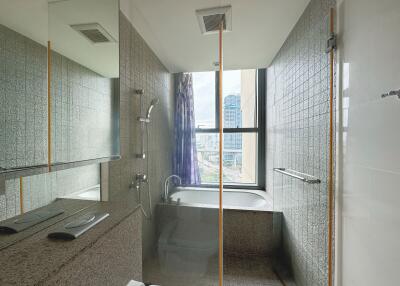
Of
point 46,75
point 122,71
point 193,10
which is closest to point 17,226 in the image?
point 46,75

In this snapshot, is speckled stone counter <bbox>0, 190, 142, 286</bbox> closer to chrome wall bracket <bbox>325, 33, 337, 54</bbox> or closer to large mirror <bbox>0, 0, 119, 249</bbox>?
large mirror <bbox>0, 0, 119, 249</bbox>

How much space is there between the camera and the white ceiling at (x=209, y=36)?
4.61 feet

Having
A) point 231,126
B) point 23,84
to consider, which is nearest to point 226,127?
point 231,126

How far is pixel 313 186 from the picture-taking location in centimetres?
133

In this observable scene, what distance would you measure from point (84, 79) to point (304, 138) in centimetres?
156

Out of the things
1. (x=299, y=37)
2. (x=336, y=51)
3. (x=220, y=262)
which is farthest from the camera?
(x=220, y=262)

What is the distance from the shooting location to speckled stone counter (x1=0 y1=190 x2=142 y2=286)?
1.46 ft

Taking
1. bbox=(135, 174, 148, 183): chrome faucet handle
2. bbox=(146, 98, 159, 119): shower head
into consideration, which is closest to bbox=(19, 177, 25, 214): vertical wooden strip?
bbox=(135, 174, 148, 183): chrome faucet handle

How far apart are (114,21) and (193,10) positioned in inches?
24.6

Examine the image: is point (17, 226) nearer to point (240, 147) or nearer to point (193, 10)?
point (193, 10)

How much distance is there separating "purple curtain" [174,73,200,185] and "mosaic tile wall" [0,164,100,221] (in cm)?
106

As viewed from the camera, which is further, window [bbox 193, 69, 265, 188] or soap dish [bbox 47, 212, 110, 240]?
window [bbox 193, 69, 265, 188]

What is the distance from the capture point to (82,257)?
55 cm

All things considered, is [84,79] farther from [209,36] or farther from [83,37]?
[209,36]
